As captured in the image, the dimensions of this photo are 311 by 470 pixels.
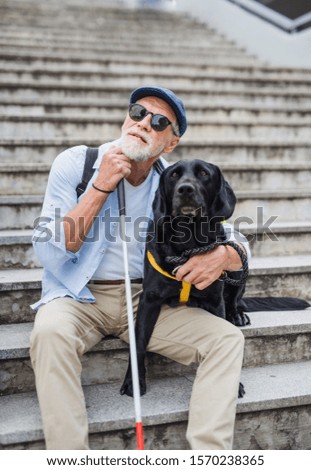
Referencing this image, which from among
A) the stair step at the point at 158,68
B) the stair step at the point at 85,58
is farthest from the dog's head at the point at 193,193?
the stair step at the point at 85,58

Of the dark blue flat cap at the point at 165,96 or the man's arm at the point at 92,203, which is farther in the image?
the dark blue flat cap at the point at 165,96

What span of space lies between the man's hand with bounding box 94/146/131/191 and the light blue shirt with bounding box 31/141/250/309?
0.12 m

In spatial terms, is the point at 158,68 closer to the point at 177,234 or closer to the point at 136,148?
the point at 136,148

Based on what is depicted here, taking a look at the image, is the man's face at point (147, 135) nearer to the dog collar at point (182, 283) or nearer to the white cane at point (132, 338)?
the white cane at point (132, 338)

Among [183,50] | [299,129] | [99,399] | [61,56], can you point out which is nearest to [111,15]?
[183,50]

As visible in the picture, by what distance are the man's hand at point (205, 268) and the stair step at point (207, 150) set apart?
62.7 inches

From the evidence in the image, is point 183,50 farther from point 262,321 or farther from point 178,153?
point 262,321

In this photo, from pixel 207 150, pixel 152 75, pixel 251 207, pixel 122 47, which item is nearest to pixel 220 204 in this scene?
pixel 251 207

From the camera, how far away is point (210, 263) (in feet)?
6.79

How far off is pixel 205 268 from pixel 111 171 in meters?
0.56

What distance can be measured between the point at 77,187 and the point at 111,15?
6.24m

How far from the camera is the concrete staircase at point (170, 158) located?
6.93 ft

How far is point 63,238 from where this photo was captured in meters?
2.07
